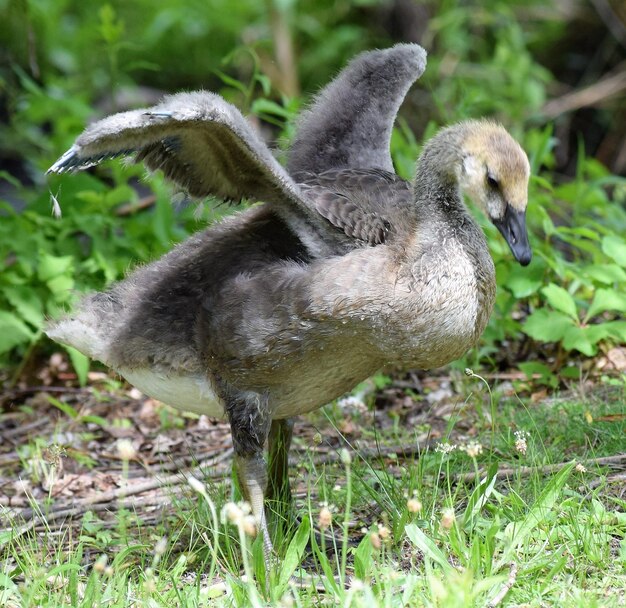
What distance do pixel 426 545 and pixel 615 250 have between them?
2685 mm

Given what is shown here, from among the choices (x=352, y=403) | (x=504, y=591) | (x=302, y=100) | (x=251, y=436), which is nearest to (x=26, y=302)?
(x=352, y=403)

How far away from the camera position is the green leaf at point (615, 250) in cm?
578

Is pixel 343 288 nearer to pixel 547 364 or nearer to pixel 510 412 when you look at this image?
pixel 510 412

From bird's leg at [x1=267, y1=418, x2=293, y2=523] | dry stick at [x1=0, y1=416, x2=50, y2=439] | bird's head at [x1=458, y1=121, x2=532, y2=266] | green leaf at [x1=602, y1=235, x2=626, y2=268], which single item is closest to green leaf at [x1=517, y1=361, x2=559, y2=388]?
green leaf at [x1=602, y1=235, x2=626, y2=268]

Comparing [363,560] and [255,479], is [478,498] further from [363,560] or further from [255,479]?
[255,479]

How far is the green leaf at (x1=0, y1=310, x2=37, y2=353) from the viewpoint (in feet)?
20.0

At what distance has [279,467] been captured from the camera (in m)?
4.79

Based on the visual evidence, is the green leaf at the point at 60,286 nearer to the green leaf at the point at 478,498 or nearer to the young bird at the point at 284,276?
the young bird at the point at 284,276

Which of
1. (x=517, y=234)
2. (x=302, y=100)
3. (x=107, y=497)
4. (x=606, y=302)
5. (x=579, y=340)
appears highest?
(x=517, y=234)

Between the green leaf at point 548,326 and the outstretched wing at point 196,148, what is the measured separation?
2.04 metres

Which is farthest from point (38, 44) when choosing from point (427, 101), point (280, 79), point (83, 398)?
point (83, 398)

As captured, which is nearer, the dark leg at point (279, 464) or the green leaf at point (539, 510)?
the green leaf at point (539, 510)

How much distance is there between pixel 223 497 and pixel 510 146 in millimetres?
1963

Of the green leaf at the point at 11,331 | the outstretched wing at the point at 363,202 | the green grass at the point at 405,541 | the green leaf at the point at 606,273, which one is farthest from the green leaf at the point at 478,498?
the green leaf at the point at 11,331
